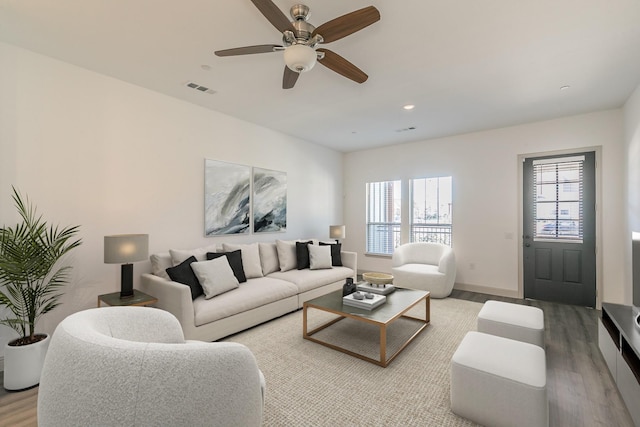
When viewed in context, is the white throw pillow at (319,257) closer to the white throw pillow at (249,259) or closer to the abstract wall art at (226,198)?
the white throw pillow at (249,259)

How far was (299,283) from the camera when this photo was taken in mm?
3869

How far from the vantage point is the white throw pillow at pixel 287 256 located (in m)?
4.39

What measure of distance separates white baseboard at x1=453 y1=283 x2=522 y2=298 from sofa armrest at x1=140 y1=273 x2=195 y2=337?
174 inches

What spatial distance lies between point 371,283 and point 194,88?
3.15m

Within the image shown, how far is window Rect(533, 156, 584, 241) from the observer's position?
4.21 meters

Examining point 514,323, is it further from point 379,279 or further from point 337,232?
point 337,232

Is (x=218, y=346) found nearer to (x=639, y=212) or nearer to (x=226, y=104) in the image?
(x=226, y=104)

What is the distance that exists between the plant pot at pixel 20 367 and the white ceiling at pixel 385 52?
2533mm

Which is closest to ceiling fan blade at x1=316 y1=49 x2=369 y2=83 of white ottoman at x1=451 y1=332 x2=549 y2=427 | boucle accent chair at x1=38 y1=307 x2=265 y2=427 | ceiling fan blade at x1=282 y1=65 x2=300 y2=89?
ceiling fan blade at x1=282 y1=65 x2=300 y2=89

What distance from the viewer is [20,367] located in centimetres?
217

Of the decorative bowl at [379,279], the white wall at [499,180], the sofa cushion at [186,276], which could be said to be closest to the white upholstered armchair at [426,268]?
the white wall at [499,180]

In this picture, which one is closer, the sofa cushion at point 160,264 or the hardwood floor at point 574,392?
the hardwood floor at point 574,392

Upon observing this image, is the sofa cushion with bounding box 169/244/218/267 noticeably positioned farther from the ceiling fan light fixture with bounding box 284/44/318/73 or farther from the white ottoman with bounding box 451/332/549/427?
the white ottoman with bounding box 451/332/549/427

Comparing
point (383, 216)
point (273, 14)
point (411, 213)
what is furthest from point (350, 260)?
point (273, 14)
